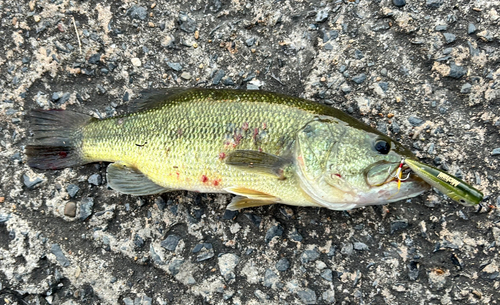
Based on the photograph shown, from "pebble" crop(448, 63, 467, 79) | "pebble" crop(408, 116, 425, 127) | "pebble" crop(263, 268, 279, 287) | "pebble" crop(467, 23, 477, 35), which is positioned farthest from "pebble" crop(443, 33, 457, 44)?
"pebble" crop(263, 268, 279, 287)

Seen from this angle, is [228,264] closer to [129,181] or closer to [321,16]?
[129,181]

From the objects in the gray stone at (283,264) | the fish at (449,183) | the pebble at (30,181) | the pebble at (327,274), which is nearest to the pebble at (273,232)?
the gray stone at (283,264)

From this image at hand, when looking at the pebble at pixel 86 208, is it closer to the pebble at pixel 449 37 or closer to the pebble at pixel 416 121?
the pebble at pixel 416 121

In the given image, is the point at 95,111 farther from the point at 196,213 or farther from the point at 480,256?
the point at 480,256

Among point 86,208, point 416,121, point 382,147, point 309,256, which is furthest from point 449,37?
point 86,208

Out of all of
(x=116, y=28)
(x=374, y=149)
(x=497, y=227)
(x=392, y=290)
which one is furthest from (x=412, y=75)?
(x=116, y=28)

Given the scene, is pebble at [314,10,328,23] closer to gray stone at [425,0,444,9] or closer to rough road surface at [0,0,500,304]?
rough road surface at [0,0,500,304]
